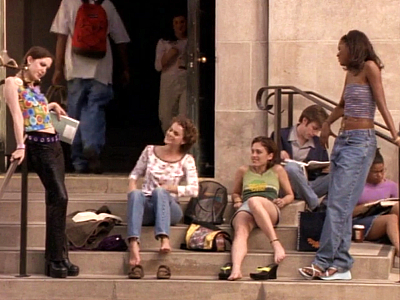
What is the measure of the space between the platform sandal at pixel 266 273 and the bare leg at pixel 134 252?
0.96 metres

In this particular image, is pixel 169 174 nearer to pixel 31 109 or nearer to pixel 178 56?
pixel 31 109

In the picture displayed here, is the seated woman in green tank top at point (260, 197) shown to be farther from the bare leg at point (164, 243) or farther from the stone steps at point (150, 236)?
the bare leg at point (164, 243)

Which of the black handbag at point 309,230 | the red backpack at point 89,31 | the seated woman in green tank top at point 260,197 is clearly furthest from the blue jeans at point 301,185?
the red backpack at point 89,31

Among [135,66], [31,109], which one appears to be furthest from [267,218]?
[135,66]

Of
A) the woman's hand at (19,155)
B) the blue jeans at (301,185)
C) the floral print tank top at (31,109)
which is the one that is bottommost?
the blue jeans at (301,185)

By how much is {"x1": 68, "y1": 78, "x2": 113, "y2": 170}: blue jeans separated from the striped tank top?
3724mm

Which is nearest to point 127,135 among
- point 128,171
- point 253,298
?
point 128,171

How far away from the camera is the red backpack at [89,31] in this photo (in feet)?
41.5

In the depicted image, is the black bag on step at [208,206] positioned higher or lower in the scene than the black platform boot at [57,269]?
higher

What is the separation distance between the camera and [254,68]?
12.0 metres

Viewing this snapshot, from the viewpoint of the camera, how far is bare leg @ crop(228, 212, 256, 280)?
9898 millimetres

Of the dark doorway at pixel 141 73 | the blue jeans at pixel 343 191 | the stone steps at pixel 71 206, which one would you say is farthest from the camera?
the dark doorway at pixel 141 73

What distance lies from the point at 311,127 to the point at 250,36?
1.40m

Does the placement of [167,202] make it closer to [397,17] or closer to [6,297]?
[6,297]
